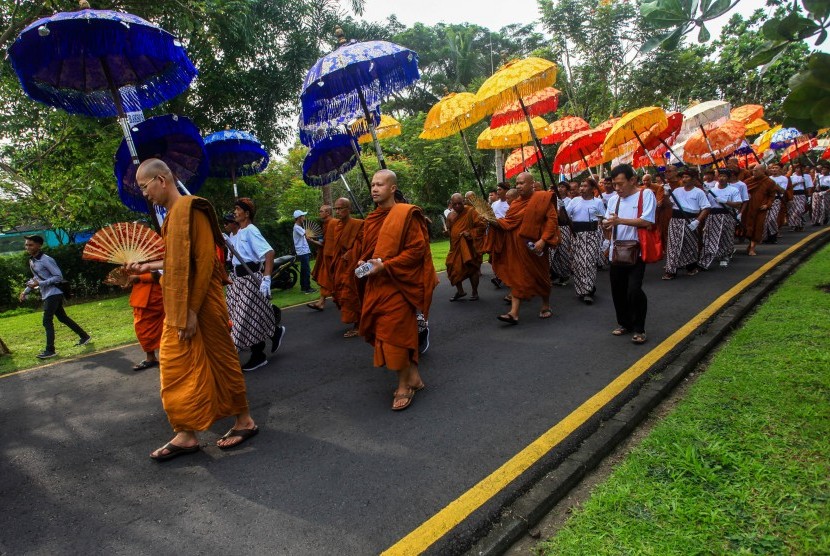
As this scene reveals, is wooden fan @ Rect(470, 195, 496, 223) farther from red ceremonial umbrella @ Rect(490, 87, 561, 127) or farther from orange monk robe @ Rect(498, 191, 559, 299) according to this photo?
red ceremonial umbrella @ Rect(490, 87, 561, 127)

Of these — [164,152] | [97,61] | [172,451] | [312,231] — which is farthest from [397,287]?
[312,231]

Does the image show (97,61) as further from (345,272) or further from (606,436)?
(606,436)

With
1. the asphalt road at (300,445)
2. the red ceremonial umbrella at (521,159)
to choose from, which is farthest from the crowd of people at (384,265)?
the red ceremonial umbrella at (521,159)

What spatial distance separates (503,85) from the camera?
6.85 metres

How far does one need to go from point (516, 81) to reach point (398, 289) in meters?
4.27

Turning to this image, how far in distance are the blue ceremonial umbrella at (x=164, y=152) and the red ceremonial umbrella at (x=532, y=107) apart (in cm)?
514

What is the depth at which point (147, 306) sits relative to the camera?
540cm

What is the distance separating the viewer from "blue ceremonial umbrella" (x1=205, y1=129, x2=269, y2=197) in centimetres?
830

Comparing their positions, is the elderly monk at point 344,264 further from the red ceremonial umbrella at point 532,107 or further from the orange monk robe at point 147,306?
the red ceremonial umbrella at point 532,107

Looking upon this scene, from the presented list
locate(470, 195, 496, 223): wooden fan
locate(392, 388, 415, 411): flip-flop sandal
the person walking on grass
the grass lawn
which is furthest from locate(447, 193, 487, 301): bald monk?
the person walking on grass

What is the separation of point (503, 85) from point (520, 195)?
63.8 inches

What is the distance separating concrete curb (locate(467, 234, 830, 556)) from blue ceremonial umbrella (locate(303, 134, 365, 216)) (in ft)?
17.5

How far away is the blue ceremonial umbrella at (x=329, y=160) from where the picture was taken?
26.6 ft

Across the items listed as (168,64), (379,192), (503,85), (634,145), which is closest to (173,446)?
(379,192)
